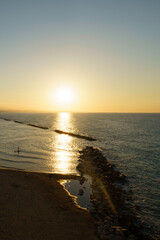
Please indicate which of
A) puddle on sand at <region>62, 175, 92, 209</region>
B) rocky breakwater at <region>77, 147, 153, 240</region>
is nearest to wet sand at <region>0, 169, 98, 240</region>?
puddle on sand at <region>62, 175, 92, 209</region>

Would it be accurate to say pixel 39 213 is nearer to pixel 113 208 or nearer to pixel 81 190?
pixel 81 190

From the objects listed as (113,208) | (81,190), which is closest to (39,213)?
(81,190)

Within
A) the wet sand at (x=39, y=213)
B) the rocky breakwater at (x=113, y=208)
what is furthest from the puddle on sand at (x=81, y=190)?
the wet sand at (x=39, y=213)

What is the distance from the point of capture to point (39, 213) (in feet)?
47.0

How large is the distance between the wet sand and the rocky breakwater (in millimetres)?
1135

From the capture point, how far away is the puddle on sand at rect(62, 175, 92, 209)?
56.2 feet

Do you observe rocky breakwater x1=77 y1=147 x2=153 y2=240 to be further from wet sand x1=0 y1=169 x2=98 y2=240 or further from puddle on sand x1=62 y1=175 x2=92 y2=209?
wet sand x1=0 y1=169 x2=98 y2=240

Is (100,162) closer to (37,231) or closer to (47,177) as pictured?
(47,177)

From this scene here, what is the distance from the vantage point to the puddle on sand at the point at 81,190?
675 inches

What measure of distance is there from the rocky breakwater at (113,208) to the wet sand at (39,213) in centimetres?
113

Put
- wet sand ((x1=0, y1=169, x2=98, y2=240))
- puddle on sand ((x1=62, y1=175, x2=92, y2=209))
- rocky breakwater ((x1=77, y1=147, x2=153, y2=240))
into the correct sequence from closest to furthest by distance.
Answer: wet sand ((x1=0, y1=169, x2=98, y2=240)) < rocky breakwater ((x1=77, y1=147, x2=153, y2=240)) < puddle on sand ((x1=62, y1=175, x2=92, y2=209))

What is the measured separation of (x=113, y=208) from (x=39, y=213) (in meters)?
7.04

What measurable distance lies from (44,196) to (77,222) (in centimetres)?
550

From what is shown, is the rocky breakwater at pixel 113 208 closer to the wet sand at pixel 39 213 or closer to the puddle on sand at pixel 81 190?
the puddle on sand at pixel 81 190
